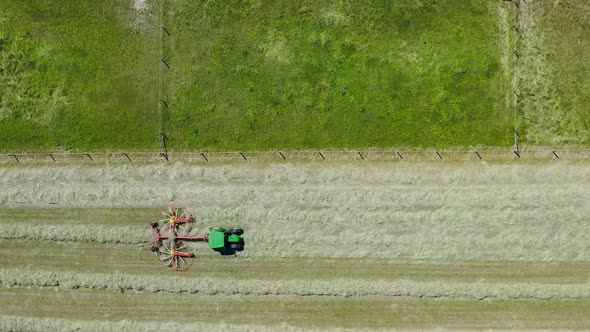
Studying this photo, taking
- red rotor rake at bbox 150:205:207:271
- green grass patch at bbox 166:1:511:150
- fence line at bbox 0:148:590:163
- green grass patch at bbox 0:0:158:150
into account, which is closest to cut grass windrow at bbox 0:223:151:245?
red rotor rake at bbox 150:205:207:271

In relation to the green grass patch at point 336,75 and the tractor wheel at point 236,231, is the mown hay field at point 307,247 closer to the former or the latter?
the tractor wheel at point 236,231

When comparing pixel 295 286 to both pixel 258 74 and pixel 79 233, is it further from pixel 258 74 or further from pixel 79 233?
pixel 79 233

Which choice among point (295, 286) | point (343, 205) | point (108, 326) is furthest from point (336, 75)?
point (108, 326)

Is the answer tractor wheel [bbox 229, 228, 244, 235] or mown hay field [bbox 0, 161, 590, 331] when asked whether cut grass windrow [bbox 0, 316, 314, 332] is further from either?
tractor wheel [bbox 229, 228, 244, 235]

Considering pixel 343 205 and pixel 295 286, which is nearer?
pixel 295 286

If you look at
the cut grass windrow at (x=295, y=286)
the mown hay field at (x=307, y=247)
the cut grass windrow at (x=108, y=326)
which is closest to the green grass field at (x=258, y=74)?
the mown hay field at (x=307, y=247)

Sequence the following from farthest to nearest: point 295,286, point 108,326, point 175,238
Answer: point 175,238, point 108,326, point 295,286

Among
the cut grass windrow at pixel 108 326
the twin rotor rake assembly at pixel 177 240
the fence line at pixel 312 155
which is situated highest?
the fence line at pixel 312 155

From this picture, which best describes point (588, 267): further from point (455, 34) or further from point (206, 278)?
point (206, 278)
